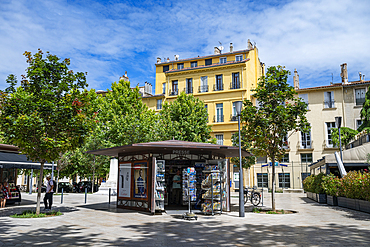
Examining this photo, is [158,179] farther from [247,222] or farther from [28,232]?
[28,232]

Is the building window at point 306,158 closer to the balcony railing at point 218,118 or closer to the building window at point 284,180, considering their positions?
the building window at point 284,180

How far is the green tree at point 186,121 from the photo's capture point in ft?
103

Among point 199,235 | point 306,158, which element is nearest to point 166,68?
point 306,158

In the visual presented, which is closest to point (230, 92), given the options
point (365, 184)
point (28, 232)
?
point (365, 184)

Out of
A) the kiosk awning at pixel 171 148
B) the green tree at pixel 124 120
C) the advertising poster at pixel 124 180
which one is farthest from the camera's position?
the green tree at pixel 124 120

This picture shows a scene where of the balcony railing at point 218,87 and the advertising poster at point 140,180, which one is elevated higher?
the balcony railing at point 218,87

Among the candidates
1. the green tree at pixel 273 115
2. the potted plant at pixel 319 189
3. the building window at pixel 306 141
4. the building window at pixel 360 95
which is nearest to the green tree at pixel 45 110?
the green tree at pixel 273 115

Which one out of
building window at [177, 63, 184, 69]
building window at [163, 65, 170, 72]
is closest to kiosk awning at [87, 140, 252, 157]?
building window at [177, 63, 184, 69]

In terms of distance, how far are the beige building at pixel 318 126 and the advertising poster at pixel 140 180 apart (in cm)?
2597

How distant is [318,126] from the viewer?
3888 cm

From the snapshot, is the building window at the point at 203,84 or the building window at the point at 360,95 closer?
the building window at the point at 360,95

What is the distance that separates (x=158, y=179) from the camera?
13.9m

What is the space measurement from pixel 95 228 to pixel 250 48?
38362mm

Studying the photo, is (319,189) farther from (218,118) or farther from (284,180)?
(218,118)
